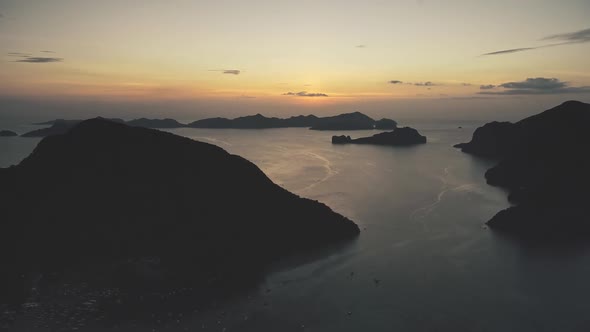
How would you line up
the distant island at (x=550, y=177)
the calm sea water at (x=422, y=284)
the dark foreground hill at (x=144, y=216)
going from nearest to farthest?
the calm sea water at (x=422, y=284)
the dark foreground hill at (x=144, y=216)
the distant island at (x=550, y=177)

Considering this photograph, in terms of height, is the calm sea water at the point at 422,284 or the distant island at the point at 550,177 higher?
the distant island at the point at 550,177

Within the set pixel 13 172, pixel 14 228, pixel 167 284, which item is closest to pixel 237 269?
pixel 167 284

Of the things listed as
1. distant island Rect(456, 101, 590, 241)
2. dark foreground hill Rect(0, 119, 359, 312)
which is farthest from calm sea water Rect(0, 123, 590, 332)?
dark foreground hill Rect(0, 119, 359, 312)

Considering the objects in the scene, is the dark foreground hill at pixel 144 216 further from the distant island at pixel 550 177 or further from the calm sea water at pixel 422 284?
the distant island at pixel 550 177

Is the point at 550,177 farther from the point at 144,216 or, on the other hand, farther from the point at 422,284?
the point at 144,216

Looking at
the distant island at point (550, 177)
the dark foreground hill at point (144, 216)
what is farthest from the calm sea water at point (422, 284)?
the dark foreground hill at point (144, 216)

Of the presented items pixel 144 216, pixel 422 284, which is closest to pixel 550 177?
pixel 422 284
